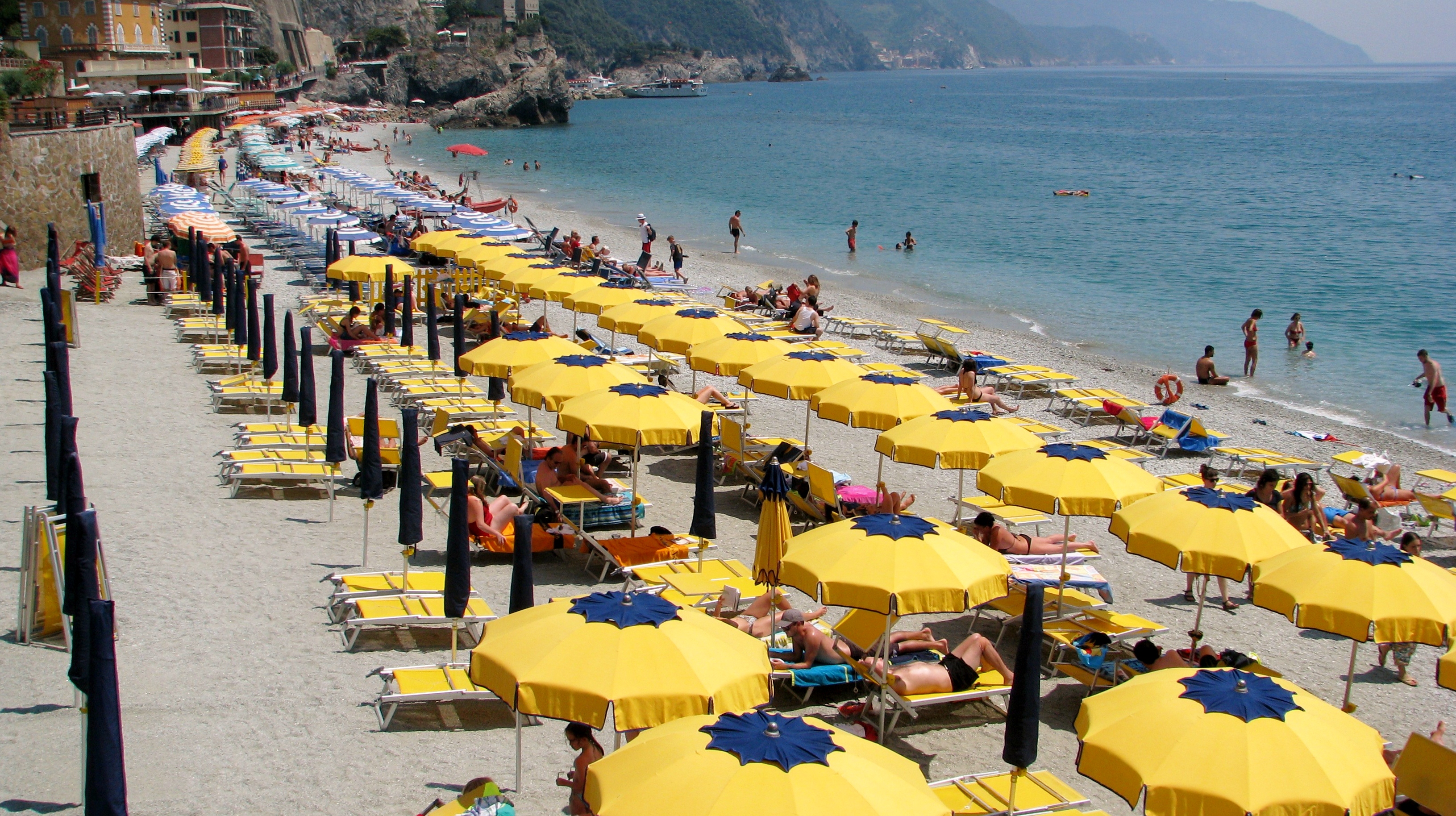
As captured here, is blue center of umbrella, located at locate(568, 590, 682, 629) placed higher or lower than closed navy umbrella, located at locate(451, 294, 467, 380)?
higher

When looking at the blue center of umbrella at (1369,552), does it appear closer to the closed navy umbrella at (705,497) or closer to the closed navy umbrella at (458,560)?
the closed navy umbrella at (705,497)

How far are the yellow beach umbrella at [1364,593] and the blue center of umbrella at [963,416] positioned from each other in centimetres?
320

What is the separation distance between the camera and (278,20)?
13012cm

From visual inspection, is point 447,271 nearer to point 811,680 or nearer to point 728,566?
point 728,566

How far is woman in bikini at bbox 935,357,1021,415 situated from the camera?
15.0m

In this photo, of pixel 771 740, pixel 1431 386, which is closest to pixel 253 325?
pixel 771 740

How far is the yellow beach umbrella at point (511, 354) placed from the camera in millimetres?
12031

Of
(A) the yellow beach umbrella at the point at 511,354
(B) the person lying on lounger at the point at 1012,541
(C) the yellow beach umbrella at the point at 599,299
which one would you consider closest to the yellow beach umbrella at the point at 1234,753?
(B) the person lying on lounger at the point at 1012,541

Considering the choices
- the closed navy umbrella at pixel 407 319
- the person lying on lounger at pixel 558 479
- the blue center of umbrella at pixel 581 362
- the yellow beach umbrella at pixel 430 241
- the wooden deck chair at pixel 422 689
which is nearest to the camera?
the wooden deck chair at pixel 422 689

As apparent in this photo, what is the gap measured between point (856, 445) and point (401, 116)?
11474 cm

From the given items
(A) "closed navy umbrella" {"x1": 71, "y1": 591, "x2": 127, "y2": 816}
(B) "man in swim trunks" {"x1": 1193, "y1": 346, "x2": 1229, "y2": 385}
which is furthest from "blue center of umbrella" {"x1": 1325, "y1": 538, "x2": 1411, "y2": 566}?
(B) "man in swim trunks" {"x1": 1193, "y1": 346, "x2": 1229, "y2": 385}

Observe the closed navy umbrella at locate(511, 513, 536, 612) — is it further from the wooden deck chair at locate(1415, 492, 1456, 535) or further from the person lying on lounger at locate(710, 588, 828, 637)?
the wooden deck chair at locate(1415, 492, 1456, 535)

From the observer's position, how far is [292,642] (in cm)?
777

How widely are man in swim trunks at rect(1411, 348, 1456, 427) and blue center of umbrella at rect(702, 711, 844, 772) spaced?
53.1 feet
